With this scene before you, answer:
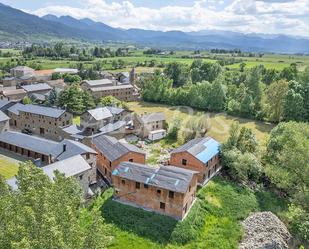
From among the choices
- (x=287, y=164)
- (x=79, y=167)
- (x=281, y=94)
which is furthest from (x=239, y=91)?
(x=79, y=167)

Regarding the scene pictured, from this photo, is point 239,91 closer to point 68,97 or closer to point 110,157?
point 68,97

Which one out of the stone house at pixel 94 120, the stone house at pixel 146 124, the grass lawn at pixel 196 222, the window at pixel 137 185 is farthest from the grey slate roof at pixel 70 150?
the stone house at pixel 146 124

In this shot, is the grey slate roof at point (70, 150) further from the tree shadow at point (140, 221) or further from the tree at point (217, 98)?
the tree at point (217, 98)

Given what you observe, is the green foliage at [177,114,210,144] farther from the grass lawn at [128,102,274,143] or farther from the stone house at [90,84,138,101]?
the stone house at [90,84,138,101]

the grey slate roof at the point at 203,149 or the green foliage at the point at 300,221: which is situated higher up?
the grey slate roof at the point at 203,149

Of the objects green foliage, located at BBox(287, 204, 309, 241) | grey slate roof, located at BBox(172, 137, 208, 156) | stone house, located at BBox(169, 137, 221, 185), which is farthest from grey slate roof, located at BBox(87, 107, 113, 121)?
green foliage, located at BBox(287, 204, 309, 241)

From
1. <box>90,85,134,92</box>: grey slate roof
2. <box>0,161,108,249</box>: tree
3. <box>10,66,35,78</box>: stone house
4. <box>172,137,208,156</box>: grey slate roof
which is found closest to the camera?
<box>0,161,108,249</box>: tree

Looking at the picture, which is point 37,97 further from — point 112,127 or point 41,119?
point 112,127
